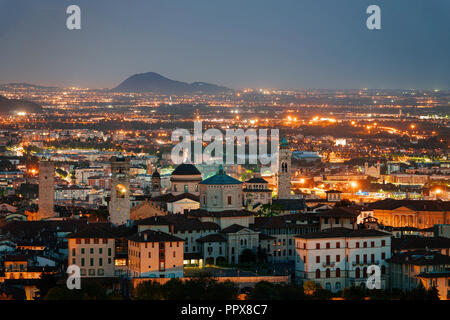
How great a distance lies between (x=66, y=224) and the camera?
6425 cm

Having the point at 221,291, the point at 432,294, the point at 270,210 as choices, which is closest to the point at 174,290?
the point at 221,291

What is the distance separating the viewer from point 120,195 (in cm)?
6156

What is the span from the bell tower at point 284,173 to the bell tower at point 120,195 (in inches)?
515

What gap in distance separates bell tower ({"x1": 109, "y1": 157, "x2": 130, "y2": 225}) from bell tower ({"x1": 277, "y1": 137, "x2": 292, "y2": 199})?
13.1m

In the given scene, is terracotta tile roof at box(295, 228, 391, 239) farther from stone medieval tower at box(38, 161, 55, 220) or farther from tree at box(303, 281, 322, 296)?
stone medieval tower at box(38, 161, 55, 220)

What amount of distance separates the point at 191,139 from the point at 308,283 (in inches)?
4274

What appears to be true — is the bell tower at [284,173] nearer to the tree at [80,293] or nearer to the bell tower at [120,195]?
the bell tower at [120,195]

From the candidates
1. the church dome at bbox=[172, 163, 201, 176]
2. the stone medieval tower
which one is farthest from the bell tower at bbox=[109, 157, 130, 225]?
the stone medieval tower

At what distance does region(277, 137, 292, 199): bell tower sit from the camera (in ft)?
243

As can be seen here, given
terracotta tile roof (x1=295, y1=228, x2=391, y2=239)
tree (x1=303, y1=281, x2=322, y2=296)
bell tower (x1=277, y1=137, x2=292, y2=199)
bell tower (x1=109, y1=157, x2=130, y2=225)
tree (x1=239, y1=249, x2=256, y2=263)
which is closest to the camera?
tree (x1=303, y1=281, x2=322, y2=296)

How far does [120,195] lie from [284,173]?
15.1 meters
